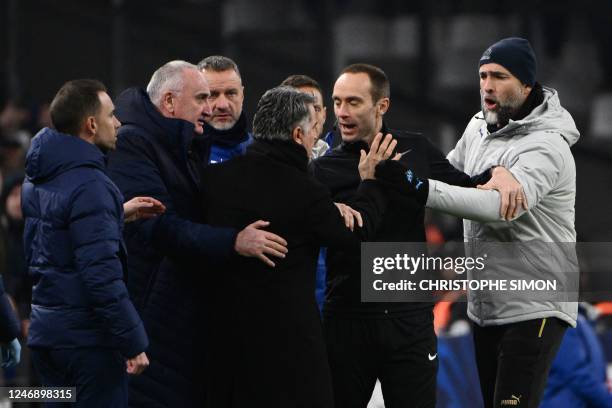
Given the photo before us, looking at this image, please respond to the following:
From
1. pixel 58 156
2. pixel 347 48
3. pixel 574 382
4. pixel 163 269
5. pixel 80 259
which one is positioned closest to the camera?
pixel 80 259

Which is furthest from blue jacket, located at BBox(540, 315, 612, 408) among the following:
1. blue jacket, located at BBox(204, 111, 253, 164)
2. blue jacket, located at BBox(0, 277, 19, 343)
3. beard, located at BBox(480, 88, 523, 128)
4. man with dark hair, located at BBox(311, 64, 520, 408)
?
blue jacket, located at BBox(0, 277, 19, 343)

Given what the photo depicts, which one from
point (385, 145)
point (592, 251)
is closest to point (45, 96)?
point (592, 251)

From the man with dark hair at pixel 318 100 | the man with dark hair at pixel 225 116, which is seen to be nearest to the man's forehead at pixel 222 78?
the man with dark hair at pixel 225 116

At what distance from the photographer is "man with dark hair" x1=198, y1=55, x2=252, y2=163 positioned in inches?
227

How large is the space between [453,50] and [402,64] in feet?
2.07

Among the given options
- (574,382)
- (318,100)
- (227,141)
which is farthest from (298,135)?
(574,382)

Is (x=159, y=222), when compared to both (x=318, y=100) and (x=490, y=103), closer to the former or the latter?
(x=490, y=103)

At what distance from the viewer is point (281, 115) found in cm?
473

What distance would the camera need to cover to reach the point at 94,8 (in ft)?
41.3

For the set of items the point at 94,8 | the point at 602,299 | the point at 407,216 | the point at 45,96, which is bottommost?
the point at 602,299

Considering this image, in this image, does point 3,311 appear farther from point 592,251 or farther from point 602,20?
point 602,20

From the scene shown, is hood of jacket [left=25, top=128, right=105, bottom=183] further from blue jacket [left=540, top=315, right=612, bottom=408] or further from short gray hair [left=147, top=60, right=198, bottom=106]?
blue jacket [left=540, top=315, right=612, bottom=408]

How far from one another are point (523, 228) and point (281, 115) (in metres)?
1.22

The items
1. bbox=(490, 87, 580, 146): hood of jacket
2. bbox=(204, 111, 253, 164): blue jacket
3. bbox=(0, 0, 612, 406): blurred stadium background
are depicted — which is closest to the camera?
bbox=(490, 87, 580, 146): hood of jacket
